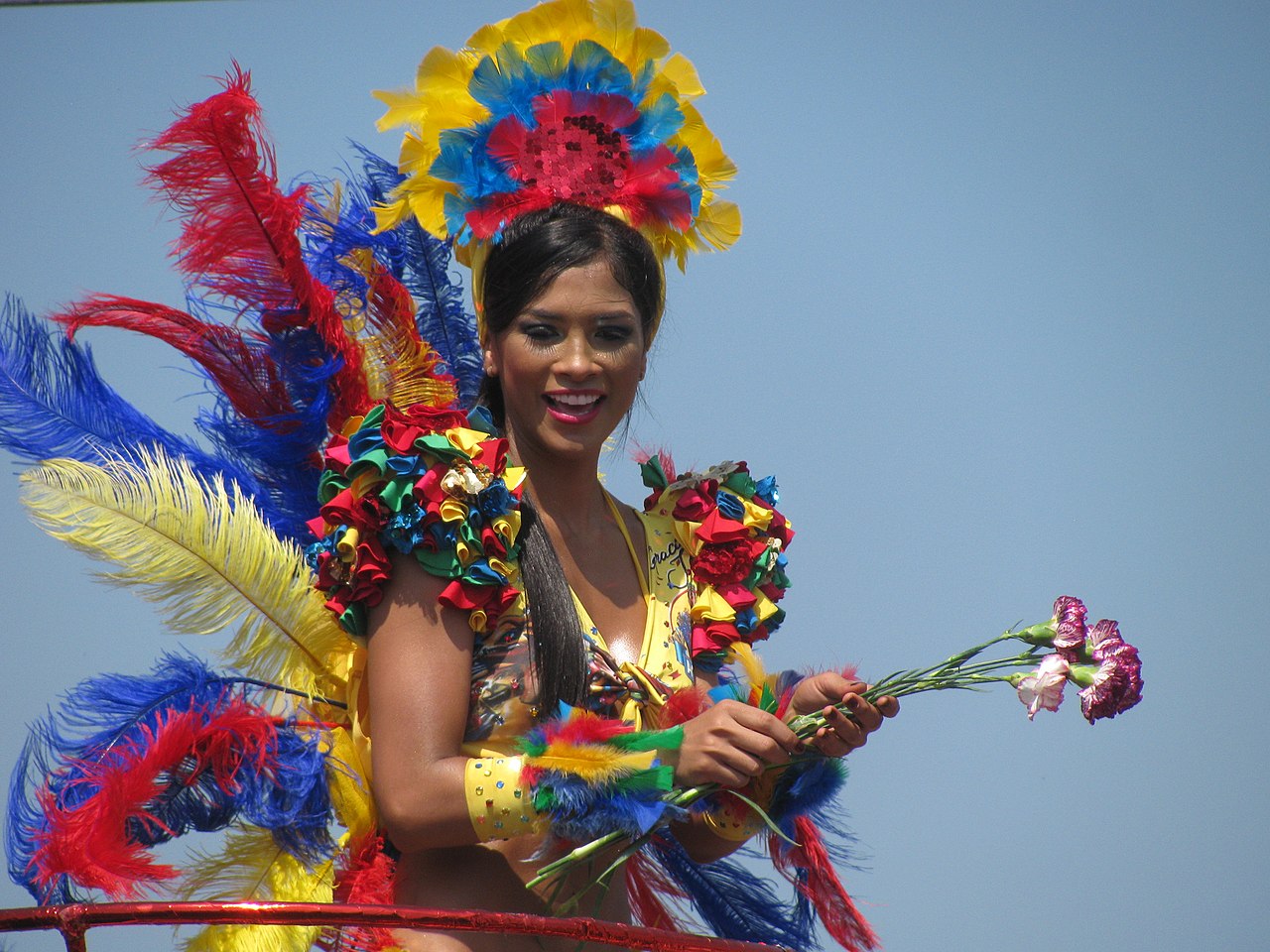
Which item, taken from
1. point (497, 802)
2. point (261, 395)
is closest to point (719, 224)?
point (261, 395)

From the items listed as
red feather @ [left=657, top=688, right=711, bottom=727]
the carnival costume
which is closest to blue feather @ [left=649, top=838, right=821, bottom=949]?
the carnival costume

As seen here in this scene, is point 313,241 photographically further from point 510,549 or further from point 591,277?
point 510,549

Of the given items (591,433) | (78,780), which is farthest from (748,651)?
(78,780)

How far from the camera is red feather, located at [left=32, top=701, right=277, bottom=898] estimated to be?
2721mm

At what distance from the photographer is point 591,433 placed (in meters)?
2.99

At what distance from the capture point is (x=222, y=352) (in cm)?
334

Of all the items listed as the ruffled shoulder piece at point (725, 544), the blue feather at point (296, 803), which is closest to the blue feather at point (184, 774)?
the blue feather at point (296, 803)

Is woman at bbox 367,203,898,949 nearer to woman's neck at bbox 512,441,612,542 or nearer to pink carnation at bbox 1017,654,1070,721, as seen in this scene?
woman's neck at bbox 512,441,612,542

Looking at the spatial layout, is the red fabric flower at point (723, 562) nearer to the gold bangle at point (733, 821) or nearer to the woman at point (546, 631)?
the woman at point (546, 631)

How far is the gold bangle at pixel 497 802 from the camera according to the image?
252cm

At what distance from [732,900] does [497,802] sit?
3.60ft

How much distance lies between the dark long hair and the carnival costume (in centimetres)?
4

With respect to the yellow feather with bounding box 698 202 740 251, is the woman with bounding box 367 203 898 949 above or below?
below

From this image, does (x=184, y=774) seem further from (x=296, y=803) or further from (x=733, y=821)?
(x=733, y=821)
